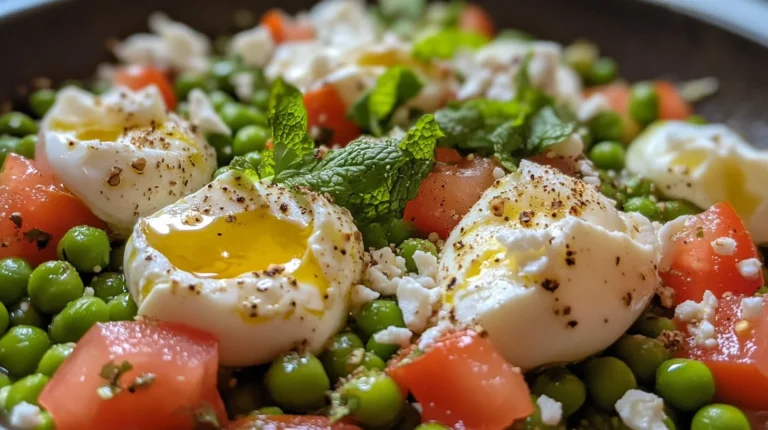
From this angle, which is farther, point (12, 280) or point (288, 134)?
point (288, 134)

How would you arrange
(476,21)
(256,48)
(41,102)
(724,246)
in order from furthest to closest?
(476,21) < (256,48) < (41,102) < (724,246)

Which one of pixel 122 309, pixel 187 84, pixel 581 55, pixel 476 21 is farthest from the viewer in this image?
pixel 476 21

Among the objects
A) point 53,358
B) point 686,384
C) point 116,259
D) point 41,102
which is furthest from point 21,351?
point 686,384

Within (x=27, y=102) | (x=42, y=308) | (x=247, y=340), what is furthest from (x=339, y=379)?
(x=27, y=102)

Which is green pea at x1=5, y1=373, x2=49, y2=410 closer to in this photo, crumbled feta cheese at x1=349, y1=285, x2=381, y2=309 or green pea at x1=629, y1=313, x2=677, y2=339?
crumbled feta cheese at x1=349, y1=285, x2=381, y2=309

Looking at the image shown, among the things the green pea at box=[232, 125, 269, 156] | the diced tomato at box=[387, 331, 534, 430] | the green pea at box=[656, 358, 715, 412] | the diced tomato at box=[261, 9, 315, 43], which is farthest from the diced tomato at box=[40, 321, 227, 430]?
the diced tomato at box=[261, 9, 315, 43]

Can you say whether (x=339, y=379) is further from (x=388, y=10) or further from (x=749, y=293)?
(x=388, y=10)

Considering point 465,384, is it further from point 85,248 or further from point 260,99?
point 260,99
